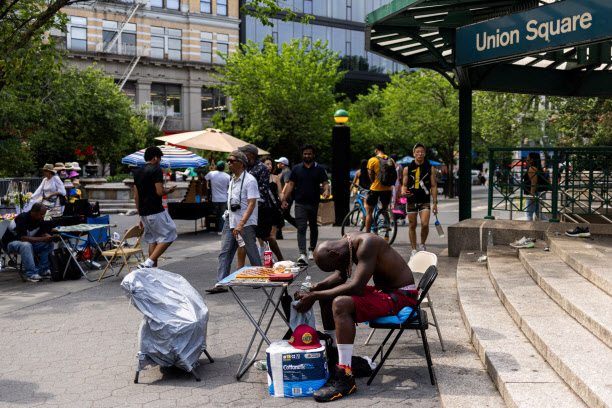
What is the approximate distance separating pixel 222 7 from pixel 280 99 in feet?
68.2

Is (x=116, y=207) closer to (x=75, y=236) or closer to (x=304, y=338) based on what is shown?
(x=75, y=236)

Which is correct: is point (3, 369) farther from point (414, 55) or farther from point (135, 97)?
point (135, 97)

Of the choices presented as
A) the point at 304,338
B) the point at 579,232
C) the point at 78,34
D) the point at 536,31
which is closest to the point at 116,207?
the point at 579,232

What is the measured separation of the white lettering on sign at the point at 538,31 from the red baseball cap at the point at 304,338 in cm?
444

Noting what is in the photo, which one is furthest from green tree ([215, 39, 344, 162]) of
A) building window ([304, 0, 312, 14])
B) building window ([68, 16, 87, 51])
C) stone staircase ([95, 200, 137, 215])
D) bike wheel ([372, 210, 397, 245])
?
building window ([304, 0, 312, 14])

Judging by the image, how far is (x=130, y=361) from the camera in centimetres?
549

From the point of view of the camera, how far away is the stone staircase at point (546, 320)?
4133mm

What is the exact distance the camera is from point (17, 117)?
20.7 meters

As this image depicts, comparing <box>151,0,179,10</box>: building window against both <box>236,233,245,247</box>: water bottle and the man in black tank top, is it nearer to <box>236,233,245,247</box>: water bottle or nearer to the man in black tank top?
the man in black tank top

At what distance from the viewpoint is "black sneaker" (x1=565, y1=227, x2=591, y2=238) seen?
8.66 metres

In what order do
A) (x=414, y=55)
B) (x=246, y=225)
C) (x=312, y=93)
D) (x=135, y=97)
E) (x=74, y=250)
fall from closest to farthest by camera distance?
(x=246, y=225)
(x=74, y=250)
(x=414, y=55)
(x=312, y=93)
(x=135, y=97)

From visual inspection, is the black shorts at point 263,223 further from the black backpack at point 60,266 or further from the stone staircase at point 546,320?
the black backpack at point 60,266

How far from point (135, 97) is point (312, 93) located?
19.0 metres

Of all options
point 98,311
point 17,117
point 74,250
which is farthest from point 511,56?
point 17,117
